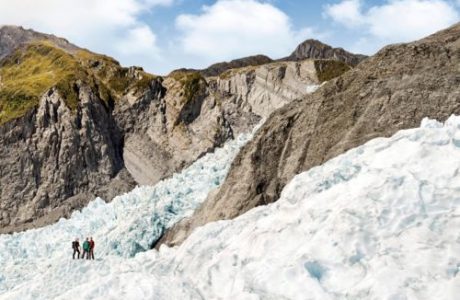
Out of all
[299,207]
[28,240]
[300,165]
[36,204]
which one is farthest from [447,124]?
[36,204]

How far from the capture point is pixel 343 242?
57.5ft

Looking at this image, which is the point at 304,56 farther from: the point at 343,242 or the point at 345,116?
the point at 343,242

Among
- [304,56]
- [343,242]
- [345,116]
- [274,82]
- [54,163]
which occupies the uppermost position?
[304,56]

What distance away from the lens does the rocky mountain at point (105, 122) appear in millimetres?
68750

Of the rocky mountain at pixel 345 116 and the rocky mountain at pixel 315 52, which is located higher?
the rocky mountain at pixel 315 52

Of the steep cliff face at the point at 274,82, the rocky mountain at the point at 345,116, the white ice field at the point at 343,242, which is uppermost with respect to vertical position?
the steep cliff face at the point at 274,82

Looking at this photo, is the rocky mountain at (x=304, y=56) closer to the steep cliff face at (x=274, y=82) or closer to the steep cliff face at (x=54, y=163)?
the steep cliff face at (x=274, y=82)

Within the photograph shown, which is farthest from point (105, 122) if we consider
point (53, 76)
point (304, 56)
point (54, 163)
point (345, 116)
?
point (304, 56)

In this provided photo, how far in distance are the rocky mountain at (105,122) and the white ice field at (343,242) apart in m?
44.3

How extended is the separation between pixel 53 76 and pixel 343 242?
2713 inches

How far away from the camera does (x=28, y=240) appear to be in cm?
4750

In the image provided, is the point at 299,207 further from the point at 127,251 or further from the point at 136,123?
the point at 136,123

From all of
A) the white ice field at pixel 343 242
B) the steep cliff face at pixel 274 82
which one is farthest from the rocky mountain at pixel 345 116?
the steep cliff face at pixel 274 82

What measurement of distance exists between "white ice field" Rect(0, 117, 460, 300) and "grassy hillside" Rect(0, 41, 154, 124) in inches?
2049
